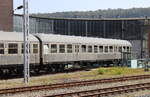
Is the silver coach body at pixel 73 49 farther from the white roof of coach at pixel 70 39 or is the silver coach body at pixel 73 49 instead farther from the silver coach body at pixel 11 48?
the silver coach body at pixel 11 48

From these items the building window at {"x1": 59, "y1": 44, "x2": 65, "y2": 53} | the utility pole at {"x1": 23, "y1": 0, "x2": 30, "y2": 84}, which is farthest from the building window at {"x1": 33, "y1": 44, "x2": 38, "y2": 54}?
the utility pole at {"x1": 23, "y1": 0, "x2": 30, "y2": 84}

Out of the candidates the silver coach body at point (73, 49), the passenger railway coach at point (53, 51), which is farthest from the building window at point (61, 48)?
the silver coach body at point (73, 49)

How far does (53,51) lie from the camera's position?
32.8m

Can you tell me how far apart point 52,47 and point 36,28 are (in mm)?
42596

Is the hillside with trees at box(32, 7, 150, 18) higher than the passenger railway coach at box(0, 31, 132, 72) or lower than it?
higher

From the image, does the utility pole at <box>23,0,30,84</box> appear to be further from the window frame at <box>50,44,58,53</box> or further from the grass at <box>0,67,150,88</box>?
the window frame at <box>50,44,58,53</box>

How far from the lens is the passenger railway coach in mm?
28109

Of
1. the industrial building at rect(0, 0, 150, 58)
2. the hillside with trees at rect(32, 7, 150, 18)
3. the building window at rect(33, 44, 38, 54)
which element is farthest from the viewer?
the hillside with trees at rect(32, 7, 150, 18)

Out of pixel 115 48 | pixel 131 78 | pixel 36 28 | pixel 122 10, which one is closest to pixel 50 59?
pixel 131 78

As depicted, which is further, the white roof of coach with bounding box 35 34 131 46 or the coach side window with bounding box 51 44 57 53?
the coach side window with bounding box 51 44 57 53

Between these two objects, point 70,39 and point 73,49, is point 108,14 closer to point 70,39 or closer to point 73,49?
point 70,39

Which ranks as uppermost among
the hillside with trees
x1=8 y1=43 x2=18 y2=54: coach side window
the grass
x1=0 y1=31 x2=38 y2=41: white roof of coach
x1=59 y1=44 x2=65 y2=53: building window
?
the hillside with trees

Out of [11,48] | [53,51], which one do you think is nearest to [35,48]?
[53,51]

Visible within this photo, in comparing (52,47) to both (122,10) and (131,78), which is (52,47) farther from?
(122,10)
